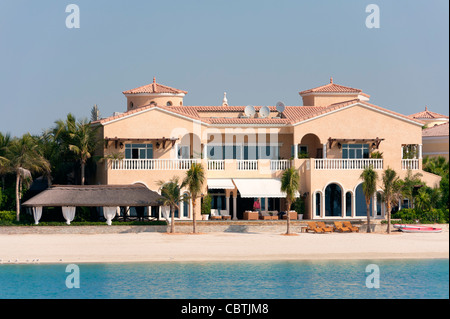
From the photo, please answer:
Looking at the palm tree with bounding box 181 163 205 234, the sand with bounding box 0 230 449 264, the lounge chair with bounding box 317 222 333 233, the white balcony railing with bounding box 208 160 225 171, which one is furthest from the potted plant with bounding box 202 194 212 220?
the lounge chair with bounding box 317 222 333 233

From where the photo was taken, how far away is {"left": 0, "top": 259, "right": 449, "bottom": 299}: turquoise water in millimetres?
35000

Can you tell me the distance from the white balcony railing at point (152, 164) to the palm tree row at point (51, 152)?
7.32ft

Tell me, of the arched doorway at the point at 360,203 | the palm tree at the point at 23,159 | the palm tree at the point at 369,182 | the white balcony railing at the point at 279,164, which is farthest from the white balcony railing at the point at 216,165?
the palm tree at the point at 23,159

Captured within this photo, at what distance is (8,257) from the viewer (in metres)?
42.3

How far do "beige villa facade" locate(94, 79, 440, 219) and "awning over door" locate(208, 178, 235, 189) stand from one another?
0.25ft

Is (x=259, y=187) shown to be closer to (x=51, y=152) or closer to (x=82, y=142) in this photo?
(x=82, y=142)

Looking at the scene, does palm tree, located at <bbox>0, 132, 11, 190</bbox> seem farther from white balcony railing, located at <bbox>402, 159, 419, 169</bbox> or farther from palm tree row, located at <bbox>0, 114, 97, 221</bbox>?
white balcony railing, located at <bbox>402, 159, 419, 169</bbox>

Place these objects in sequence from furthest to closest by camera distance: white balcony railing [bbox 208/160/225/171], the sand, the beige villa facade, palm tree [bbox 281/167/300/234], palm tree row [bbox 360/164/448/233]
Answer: white balcony railing [bbox 208/160/225/171], the beige villa facade, palm tree row [bbox 360/164/448/233], palm tree [bbox 281/167/300/234], the sand

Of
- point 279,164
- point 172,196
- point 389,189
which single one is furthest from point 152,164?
point 389,189

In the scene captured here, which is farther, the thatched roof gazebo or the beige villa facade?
the beige villa facade

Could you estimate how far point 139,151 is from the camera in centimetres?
5928

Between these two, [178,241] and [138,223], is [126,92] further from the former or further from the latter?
[178,241]

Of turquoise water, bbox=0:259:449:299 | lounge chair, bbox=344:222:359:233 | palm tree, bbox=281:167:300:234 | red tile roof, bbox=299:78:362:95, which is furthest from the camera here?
red tile roof, bbox=299:78:362:95

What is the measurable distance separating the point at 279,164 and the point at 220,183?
4.80 meters
